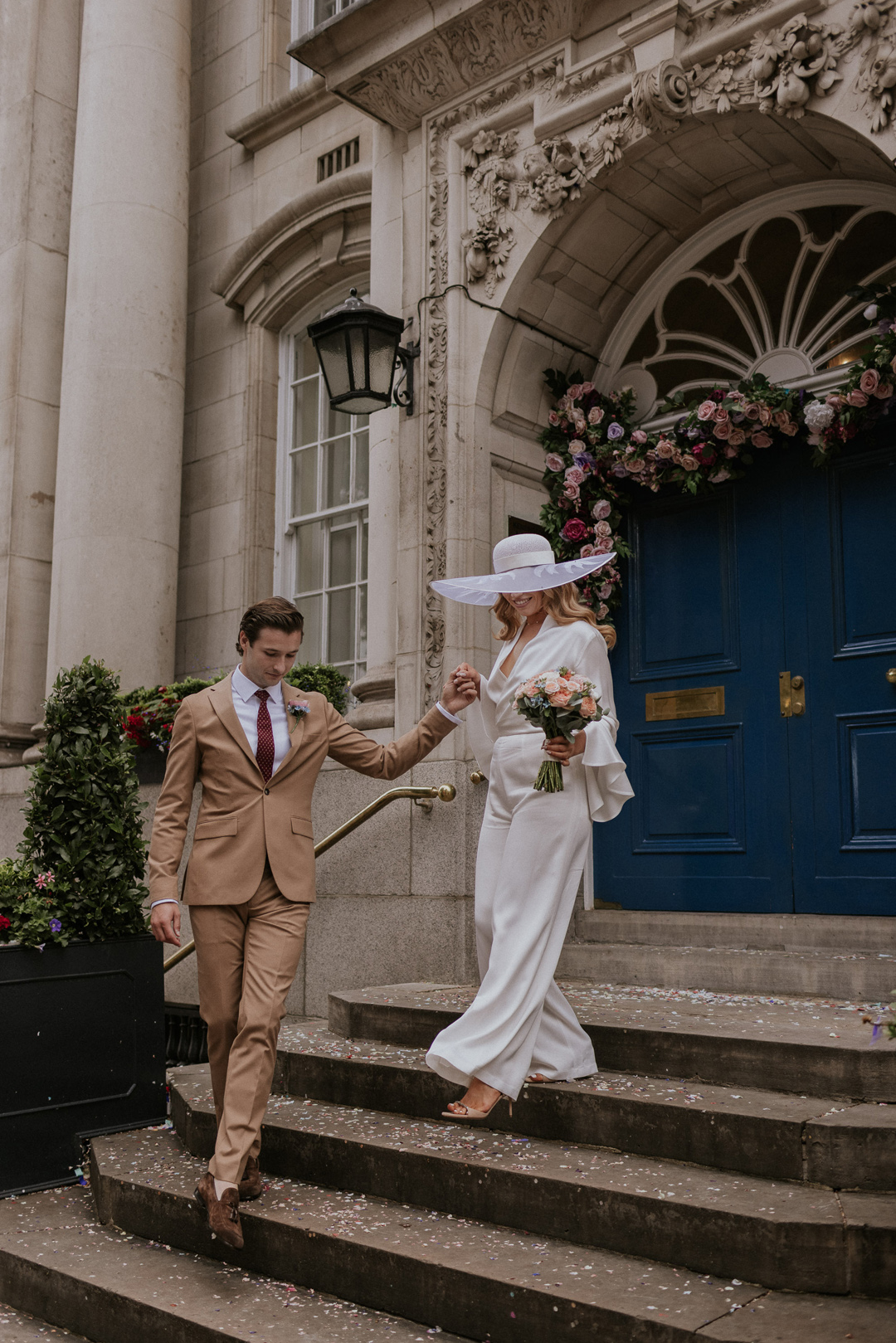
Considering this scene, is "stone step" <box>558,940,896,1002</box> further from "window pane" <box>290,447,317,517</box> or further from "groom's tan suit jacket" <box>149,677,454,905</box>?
"window pane" <box>290,447,317,517</box>

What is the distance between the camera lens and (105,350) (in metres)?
10.5

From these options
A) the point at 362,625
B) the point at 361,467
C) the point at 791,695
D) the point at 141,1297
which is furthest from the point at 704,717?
the point at 141,1297

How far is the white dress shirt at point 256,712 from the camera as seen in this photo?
4.55m

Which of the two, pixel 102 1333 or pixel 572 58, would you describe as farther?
pixel 572 58

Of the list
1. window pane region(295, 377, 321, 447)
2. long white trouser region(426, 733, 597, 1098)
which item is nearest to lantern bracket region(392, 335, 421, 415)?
window pane region(295, 377, 321, 447)

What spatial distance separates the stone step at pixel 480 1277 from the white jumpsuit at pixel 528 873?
1.97 feet

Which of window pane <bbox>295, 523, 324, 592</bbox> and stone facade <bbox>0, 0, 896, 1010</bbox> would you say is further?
window pane <bbox>295, 523, 324, 592</bbox>

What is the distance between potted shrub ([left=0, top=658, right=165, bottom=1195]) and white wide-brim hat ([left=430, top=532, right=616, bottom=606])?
2.37 meters

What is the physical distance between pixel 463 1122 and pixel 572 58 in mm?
6193

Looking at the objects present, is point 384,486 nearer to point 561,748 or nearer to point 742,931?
point 742,931

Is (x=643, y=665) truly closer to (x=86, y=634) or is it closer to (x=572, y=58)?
(x=572, y=58)

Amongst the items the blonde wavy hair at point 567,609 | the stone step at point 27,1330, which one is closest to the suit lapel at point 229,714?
the blonde wavy hair at point 567,609

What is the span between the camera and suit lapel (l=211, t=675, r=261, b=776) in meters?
4.50

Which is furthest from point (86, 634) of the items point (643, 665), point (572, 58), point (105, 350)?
point (572, 58)
